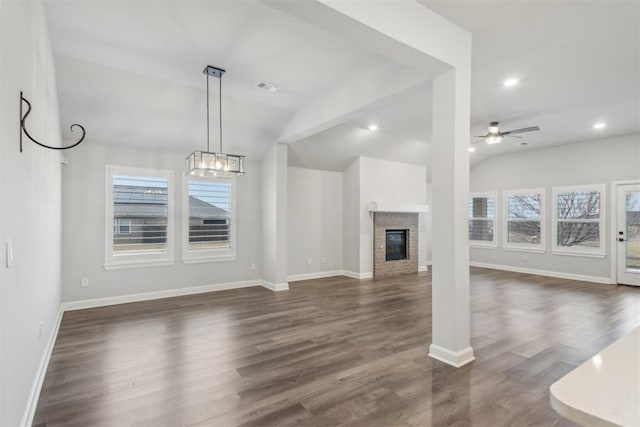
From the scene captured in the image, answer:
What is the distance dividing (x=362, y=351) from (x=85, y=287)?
14.1 ft

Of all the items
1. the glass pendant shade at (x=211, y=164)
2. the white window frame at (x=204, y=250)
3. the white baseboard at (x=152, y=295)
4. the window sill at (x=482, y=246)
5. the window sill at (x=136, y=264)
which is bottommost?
the white baseboard at (x=152, y=295)

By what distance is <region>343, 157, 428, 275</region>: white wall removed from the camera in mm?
7398

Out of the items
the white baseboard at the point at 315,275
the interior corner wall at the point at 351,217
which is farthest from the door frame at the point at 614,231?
the white baseboard at the point at 315,275

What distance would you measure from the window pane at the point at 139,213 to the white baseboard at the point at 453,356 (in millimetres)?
4563

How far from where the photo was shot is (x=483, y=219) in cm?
905

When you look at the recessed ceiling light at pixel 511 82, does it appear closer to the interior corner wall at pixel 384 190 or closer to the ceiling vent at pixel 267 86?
the ceiling vent at pixel 267 86

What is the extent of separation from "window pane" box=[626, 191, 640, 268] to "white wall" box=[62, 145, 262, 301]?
8.06 meters

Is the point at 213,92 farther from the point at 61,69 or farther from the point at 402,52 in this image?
the point at 402,52

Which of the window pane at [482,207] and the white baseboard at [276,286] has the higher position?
the window pane at [482,207]

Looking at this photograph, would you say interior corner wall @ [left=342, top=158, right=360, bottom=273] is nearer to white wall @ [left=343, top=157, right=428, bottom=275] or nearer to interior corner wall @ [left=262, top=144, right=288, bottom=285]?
white wall @ [left=343, top=157, right=428, bottom=275]

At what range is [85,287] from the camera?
16.1 feet

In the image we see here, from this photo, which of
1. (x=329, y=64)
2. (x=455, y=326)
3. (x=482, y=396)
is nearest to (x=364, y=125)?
(x=329, y=64)

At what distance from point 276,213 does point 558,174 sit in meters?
6.57

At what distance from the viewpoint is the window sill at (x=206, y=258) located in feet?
18.9
